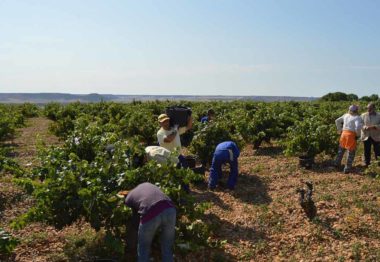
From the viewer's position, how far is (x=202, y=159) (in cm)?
1056

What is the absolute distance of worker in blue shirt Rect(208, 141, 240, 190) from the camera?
28.2ft

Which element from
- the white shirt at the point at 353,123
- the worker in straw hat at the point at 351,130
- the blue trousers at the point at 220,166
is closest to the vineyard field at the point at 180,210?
the blue trousers at the point at 220,166

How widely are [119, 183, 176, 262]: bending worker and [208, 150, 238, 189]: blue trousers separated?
12.5 feet

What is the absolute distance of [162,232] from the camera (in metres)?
4.90

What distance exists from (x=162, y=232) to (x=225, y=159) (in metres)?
3.92

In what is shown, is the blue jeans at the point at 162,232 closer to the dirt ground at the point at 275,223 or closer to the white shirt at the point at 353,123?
the dirt ground at the point at 275,223

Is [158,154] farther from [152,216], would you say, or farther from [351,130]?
[351,130]

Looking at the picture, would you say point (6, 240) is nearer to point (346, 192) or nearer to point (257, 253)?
point (257, 253)

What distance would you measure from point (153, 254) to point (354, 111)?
6.38 meters

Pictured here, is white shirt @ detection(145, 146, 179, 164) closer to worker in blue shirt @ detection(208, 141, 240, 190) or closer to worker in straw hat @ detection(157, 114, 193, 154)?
worker in straw hat @ detection(157, 114, 193, 154)

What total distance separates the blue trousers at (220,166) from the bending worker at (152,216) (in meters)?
3.80

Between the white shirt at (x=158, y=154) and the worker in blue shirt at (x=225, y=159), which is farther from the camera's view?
the worker in blue shirt at (x=225, y=159)

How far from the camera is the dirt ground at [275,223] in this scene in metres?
5.96

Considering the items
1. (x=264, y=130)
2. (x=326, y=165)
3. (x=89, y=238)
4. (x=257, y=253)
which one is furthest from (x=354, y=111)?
(x=89, y=238)
